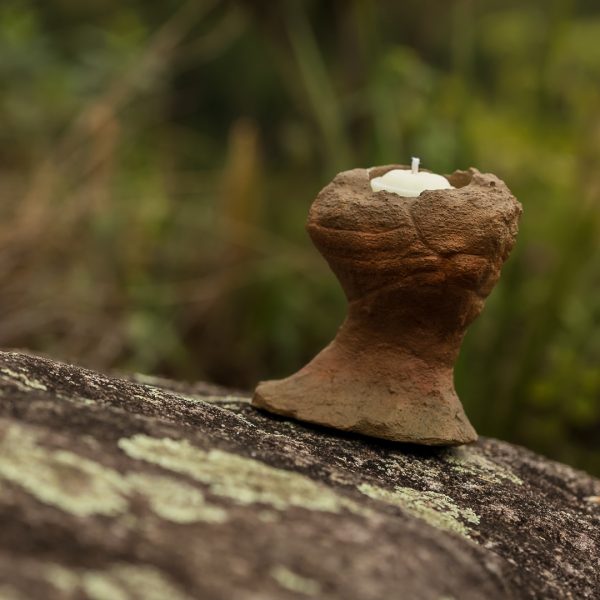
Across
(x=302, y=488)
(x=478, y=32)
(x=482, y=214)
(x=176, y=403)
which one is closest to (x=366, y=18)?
(x=482, y=214)

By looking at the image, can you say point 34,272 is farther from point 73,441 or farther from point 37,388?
point 73,441

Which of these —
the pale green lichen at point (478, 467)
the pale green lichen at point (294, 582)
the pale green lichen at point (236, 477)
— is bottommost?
the pale green lichen at point (478, 467)

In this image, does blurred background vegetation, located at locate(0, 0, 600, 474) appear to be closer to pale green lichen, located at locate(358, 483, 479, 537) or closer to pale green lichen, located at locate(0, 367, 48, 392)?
pale green lichen, located at locate(358, 483, 479, 537)

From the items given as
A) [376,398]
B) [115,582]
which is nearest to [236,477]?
[115,582]

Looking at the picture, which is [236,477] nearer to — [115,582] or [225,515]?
[225,515]

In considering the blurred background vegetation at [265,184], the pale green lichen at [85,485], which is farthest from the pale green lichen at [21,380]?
the blurred background vegetation at [265,184]

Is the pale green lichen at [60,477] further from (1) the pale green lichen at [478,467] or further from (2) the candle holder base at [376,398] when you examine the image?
(1) the pale green lichen at [478,467]

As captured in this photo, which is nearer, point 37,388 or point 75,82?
point 37,388
